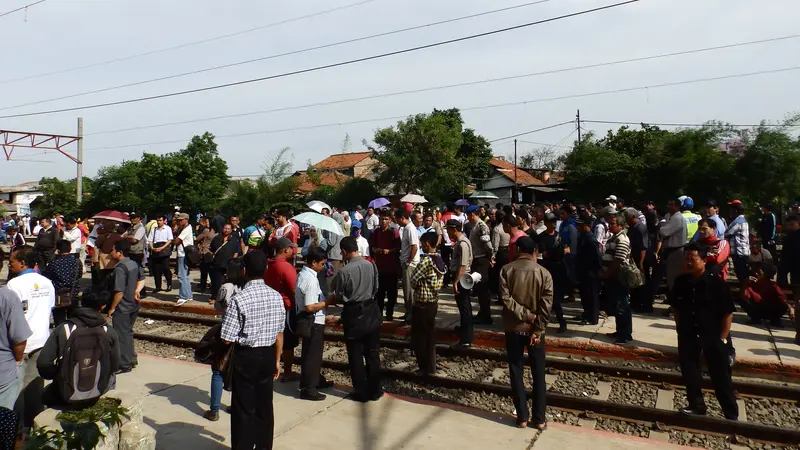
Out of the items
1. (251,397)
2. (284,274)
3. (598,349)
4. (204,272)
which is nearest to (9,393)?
(251,397)

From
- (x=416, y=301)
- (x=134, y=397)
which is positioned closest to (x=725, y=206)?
(x=416, y=301)

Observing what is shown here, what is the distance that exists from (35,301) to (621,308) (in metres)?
7.09

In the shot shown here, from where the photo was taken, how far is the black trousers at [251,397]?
181 inches

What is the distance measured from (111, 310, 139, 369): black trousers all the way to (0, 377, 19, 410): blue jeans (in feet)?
9.02

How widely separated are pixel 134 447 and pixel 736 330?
8.41 m

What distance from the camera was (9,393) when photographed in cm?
454

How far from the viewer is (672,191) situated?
19.7m

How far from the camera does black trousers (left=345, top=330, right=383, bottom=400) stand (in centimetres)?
616

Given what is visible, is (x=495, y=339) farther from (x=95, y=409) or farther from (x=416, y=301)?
(x=95, y=409)

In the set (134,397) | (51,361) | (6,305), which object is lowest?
(134,397)

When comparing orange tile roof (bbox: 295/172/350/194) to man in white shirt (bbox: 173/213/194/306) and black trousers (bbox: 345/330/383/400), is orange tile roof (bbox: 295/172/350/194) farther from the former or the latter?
black trousers (bbox: 345/330/383/400)

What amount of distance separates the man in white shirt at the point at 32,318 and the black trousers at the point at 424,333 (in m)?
3.96

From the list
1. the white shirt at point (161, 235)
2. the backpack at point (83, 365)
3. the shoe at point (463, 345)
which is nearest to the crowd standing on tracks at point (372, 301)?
the backpack at point (83, 365)

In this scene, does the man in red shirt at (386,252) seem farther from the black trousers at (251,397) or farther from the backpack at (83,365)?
the backpack at (83,365)
